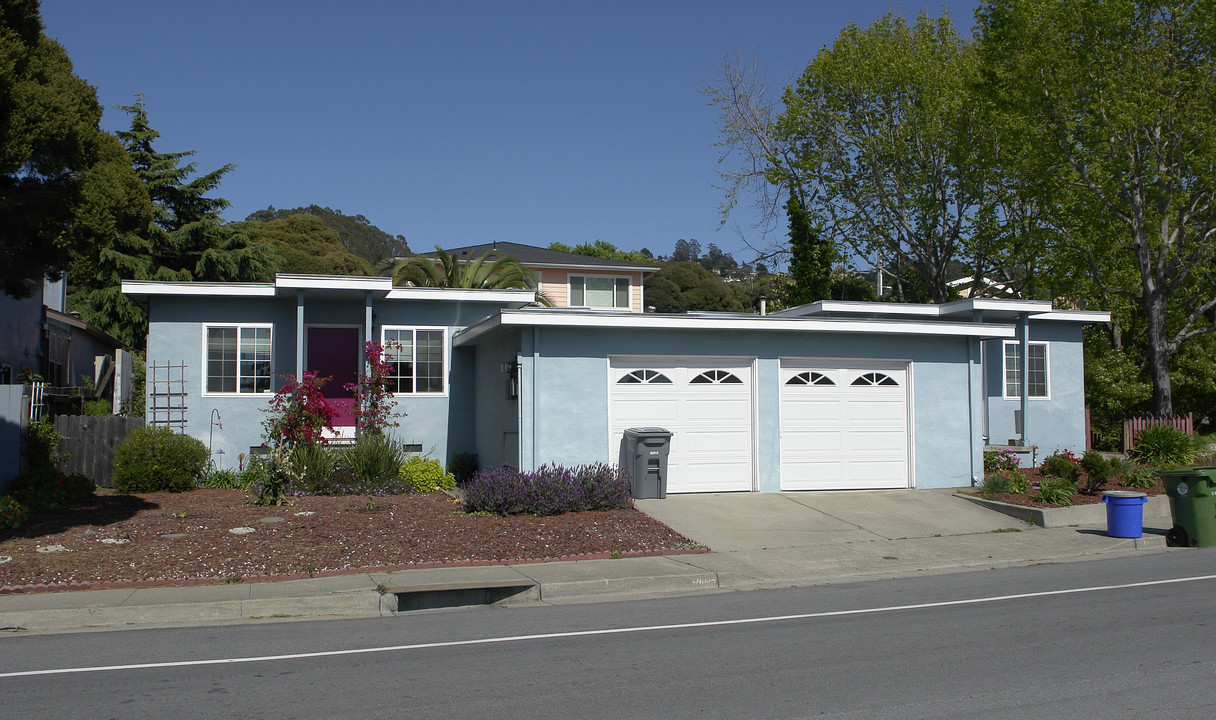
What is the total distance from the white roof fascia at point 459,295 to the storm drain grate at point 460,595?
9.65 meters

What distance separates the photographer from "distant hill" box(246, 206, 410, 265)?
82125 mm

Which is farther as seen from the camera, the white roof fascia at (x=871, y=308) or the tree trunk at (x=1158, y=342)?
the tree trunk at (x=1158, y=342)

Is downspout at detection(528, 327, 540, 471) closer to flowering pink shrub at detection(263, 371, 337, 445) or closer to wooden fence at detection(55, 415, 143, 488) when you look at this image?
flowering pink shrub at detection(263, 371, 337, 445)

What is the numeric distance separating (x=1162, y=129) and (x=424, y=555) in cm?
2213

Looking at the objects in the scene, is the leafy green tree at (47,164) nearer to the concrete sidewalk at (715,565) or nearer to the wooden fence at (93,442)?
the concrete sidewalk at (715,565)

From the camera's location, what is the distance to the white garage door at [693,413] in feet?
50.7

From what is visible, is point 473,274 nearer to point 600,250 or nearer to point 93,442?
point 93,442

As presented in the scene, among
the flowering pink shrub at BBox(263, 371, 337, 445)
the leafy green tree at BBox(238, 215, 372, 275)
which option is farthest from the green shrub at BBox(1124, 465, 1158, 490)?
the leafy green tree at BBox(238, 215, 372, 275)

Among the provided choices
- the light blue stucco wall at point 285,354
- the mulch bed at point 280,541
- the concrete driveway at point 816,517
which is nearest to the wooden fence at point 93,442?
the light blue stucco wall at point 285,354

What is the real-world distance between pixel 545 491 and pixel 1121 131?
60.9 feet

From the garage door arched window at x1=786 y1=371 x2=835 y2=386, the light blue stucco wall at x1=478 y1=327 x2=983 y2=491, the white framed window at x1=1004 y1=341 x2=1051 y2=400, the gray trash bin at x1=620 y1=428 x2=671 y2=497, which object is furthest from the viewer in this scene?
the white framed window at x1=1004 y1=341 x2=1051 y2=400

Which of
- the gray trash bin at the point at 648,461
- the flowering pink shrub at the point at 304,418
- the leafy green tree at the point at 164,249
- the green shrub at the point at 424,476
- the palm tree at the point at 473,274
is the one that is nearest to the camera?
the gray trash bin at the point at 648,461

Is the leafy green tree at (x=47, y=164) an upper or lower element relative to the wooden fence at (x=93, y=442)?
upper

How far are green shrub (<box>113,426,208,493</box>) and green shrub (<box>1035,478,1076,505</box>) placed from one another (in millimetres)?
15076
